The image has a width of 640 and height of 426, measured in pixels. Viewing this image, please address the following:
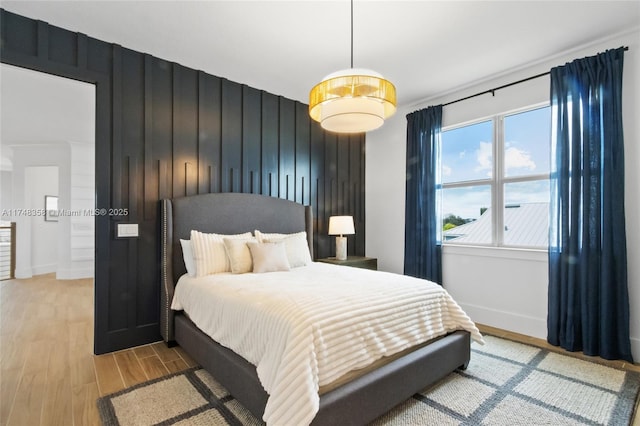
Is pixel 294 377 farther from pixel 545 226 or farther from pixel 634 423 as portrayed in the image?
pixel 545 226

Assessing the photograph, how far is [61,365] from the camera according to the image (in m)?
2.46

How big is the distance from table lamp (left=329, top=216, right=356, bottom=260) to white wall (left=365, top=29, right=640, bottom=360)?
0.75 meters

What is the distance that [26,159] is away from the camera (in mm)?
6031

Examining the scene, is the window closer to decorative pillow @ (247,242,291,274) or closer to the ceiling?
the ceiling

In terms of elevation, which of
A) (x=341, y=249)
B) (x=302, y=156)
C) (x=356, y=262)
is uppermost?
(x=302, y=156)

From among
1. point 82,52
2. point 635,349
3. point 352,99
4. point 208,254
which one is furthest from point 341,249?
point 82,52

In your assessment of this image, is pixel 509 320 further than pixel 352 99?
Yes

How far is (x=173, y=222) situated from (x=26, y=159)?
5.34m

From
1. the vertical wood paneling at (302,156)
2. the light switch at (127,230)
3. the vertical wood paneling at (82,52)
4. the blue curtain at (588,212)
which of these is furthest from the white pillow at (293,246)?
the blue curtain at (588,212)

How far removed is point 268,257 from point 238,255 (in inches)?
10.5

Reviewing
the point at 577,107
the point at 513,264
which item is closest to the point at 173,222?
the point at 513,264

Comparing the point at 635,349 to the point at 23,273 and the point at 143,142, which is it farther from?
the point at 23,273

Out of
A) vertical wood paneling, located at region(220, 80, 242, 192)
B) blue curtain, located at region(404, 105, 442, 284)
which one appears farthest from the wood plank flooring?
blue curtain, located at region(404, 105, 442, 284)

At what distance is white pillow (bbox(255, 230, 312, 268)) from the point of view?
319 centimetres
